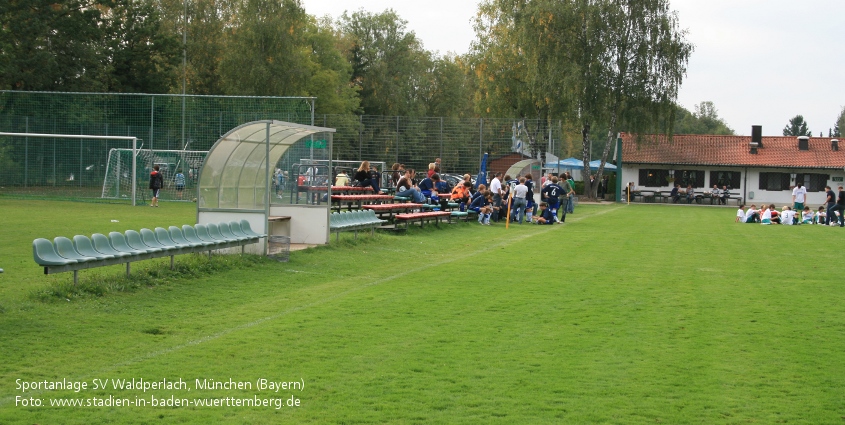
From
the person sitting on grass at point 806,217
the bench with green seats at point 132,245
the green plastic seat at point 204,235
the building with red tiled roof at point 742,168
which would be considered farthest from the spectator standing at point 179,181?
the building with red tiled roof at point 742,168

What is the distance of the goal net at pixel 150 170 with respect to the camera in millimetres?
32312

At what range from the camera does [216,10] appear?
207 ft

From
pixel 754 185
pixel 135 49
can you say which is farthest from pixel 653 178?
pixel 135 49

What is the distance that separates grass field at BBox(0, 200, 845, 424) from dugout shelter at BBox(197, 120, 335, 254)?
1.11 meters

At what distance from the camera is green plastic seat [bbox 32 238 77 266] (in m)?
9.80

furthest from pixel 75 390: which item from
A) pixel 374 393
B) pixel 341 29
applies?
pixel 341 29

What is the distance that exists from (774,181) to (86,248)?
55.4 m

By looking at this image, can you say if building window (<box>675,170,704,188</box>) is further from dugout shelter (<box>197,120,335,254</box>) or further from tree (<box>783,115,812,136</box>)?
tree (<box>783,115,812,136</box>)

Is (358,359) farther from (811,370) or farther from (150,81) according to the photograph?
(150,81)

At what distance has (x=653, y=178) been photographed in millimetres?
59312

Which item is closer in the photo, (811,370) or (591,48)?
(811,370)

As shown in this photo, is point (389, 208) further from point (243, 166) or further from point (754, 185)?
point (754, 185)

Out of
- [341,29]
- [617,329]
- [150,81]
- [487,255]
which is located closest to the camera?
[617,329]

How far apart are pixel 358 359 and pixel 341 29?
78.7m
